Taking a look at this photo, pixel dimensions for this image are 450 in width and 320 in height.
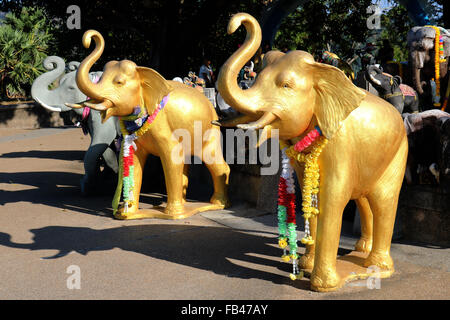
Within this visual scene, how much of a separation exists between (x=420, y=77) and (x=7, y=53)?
718 inches

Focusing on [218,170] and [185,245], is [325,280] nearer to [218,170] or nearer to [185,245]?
[185,245]

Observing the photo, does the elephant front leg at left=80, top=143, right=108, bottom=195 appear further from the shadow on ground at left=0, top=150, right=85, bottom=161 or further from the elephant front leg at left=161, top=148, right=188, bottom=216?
the shadow on ground at left=0, top=150, right=85, bottom=161

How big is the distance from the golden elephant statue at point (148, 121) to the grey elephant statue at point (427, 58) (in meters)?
2.52

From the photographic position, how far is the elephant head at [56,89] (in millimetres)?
7254

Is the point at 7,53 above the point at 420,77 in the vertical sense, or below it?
above

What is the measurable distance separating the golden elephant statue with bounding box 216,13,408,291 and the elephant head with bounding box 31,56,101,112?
14.6 feet

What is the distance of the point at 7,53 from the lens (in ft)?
65.3

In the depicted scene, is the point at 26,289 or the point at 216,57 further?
the point at 216,57

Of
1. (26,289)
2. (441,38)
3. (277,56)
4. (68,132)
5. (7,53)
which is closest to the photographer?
(277,56)

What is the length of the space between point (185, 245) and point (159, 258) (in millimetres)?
432

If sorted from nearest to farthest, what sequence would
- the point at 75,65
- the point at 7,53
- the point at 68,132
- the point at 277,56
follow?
the point at 277,56 → the point at 75,65 → the point at 68,132 → the point at 7,53

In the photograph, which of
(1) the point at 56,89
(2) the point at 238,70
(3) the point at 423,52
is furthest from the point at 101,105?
(3) the point at 423,52

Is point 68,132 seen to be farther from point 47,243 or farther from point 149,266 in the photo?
point 149,266

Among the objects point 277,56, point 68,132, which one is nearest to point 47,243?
point 277,56
